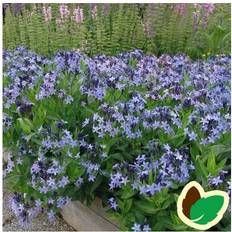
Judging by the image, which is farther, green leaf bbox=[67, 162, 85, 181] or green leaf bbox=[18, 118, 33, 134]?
green leaf bbox=[18, 118, 33, 134]

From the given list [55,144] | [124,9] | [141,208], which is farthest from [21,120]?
[124,9]

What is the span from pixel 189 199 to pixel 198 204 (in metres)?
0.05

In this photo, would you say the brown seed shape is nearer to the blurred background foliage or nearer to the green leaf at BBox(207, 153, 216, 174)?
the green leaf at BBox(207, 153, 216, 174)

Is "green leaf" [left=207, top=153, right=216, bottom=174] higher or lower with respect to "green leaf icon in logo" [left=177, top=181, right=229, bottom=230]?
higher

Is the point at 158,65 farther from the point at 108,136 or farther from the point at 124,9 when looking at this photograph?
the point at 124,9

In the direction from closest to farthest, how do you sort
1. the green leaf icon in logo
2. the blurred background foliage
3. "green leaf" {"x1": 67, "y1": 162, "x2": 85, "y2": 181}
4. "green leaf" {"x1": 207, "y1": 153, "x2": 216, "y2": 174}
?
the green leaf icon in logo
"green leaf" {"x1": 207, "y1": 153, "x2": 216, "y2": 174}
"green leaf" {"x1": 67, "y1": 162, "x2": 85, "y2": 181}
the blurred background foliage

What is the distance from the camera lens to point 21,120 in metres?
2.86

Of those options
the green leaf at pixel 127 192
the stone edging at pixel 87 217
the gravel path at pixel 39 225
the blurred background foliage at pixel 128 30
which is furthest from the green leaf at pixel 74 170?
the blurred background foliage at pixel 128 30

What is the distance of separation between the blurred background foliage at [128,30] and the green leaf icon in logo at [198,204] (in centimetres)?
317

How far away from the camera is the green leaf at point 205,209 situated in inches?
87.2

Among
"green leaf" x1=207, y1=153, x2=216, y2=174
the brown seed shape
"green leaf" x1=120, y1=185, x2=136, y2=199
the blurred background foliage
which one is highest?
the blurred background foliage

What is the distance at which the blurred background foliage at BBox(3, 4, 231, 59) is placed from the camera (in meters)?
5.45

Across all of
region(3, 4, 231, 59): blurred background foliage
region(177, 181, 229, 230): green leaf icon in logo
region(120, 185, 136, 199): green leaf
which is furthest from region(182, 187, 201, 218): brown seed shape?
region(3, 4, 231, 59): blurred background foliage

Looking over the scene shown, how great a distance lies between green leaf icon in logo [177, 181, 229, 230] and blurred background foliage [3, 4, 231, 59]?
10.4ft
